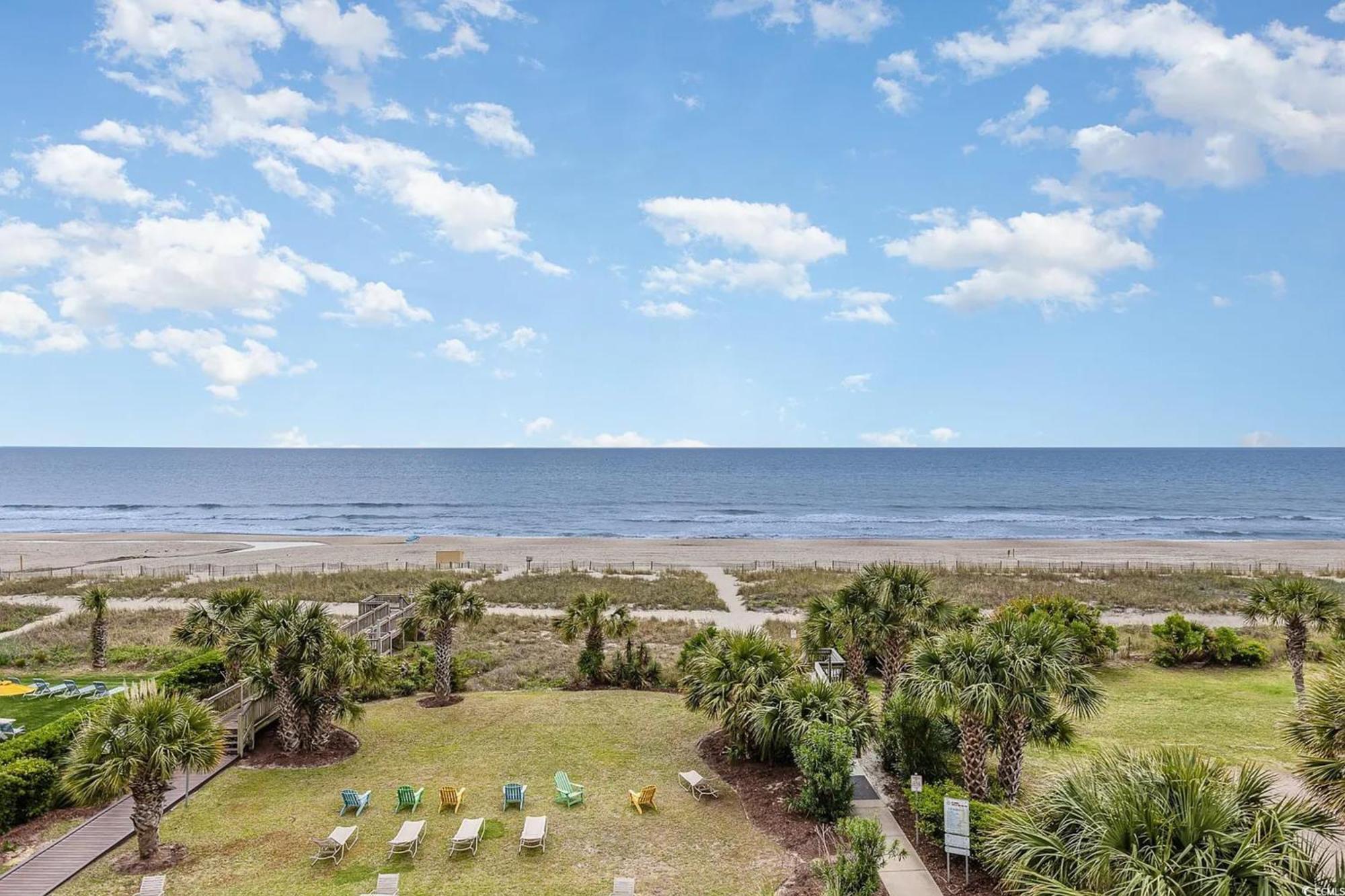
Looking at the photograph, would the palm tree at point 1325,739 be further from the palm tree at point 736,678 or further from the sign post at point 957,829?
the palm tree at point 736,678

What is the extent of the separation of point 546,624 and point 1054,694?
2382cm

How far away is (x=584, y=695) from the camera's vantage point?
22625mm

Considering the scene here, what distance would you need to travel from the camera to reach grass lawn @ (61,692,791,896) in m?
12.2

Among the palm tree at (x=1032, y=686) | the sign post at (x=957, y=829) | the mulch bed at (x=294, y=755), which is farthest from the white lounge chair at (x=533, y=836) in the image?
the palm tree at (x=1032, y=686)

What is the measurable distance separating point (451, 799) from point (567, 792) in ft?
7.89

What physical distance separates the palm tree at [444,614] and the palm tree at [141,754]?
8.66m

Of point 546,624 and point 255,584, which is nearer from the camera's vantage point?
point 546,624

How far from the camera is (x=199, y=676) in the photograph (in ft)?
71.9

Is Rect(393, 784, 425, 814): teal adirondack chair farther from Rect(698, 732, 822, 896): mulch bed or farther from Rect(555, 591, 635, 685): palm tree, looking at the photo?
Rect(555, 591, 635, 685): palm tree

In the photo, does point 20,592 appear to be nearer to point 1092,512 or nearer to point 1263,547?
point 1263,547


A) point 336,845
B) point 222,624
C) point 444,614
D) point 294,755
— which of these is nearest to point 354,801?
point 336,845

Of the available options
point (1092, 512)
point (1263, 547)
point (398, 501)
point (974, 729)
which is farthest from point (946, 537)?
point (398, 501)

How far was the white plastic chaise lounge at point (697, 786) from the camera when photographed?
15500mm

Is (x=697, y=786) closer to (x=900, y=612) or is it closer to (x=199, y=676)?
Result: (x=900, y=612)
